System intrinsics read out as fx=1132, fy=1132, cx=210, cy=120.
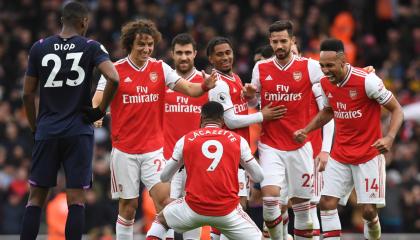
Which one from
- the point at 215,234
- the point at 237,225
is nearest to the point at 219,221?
the point at 237,225

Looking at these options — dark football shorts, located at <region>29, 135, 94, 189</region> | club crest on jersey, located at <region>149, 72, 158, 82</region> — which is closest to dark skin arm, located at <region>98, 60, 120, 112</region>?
dark football shorts, located at <region>29, 135, 94, 189</region>

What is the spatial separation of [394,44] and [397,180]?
15.6ft

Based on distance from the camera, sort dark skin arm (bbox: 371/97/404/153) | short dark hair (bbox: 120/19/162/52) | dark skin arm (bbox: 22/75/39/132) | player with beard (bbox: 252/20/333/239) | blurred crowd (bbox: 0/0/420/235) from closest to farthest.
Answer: dark skin arm (bbox: 22/75/39/132) < dark skin arm (bbox: 371/97/404/153) < short dark hair (bbox: 120/19/162/52) < player with beard (bbox: 252/20/333/239) < blurred crowd (bbox: 0/0/420/235)

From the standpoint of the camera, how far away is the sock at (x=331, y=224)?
13.9 meters

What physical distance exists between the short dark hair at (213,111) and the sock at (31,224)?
2.13 meters

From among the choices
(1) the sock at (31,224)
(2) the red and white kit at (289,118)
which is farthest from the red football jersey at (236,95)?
(1) the sock at (31,224)

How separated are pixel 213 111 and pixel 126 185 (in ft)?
5.88

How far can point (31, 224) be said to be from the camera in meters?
12.3

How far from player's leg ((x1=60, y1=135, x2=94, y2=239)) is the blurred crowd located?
8.27m

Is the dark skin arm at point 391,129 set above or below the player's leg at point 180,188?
above

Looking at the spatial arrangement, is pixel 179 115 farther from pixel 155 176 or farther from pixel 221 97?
pixel 155 176

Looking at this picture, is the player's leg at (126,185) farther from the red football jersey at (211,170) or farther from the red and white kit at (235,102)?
the red football jersey at (211,170)

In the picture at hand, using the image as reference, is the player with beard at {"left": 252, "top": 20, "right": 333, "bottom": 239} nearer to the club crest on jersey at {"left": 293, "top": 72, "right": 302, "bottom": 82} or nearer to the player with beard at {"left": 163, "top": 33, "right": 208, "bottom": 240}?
the club crest on jersey at {"left": 293, "top": 72, "right": 302, "bottom": 82}

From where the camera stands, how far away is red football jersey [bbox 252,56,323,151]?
560 inches
